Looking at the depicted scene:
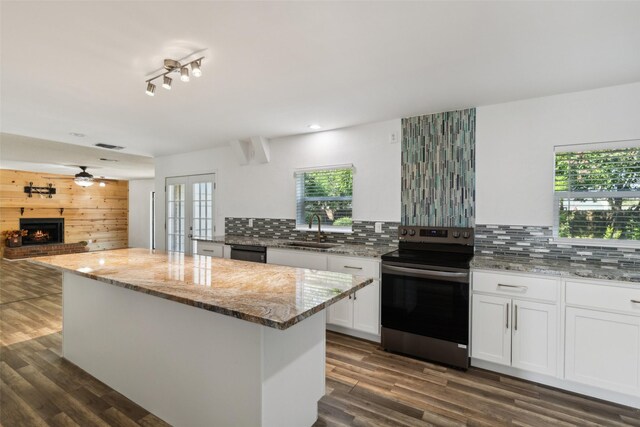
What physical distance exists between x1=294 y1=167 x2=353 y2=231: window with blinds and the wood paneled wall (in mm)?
8135

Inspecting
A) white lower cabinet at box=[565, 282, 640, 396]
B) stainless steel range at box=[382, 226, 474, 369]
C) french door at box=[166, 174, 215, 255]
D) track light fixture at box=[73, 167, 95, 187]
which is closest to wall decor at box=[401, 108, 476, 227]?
stainless steel range at box=[382, 226, 474, 369]

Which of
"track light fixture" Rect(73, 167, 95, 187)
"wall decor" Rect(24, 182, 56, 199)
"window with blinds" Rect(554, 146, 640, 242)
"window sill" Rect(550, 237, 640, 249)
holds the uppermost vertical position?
"track light fixture" Rect(73, 167, 95, 187)

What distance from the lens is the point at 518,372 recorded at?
2.45m

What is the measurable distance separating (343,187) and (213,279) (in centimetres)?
232

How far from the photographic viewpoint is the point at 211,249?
4277mm

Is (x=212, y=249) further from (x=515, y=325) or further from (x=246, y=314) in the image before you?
(x=515, y=325)

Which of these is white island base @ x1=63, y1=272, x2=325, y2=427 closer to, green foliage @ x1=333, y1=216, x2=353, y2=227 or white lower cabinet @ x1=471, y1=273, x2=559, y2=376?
white lower cabinet @ x1=471, y1=273, x2=559, y2=376

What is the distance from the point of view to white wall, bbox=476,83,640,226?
2514mm

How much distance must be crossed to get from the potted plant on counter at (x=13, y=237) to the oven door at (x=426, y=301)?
940 centimetres

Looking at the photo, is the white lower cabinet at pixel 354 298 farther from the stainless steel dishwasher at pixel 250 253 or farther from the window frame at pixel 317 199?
the window frame at pixel 317 199

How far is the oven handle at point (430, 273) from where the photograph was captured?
251cm

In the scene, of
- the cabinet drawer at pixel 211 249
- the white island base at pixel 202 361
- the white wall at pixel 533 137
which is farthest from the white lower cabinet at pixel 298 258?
the white wall at pixel 533 137

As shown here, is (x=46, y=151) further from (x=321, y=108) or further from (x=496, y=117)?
(x=496, y=117)

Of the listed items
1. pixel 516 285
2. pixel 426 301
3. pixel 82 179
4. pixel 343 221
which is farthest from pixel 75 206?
pixel 516 285
